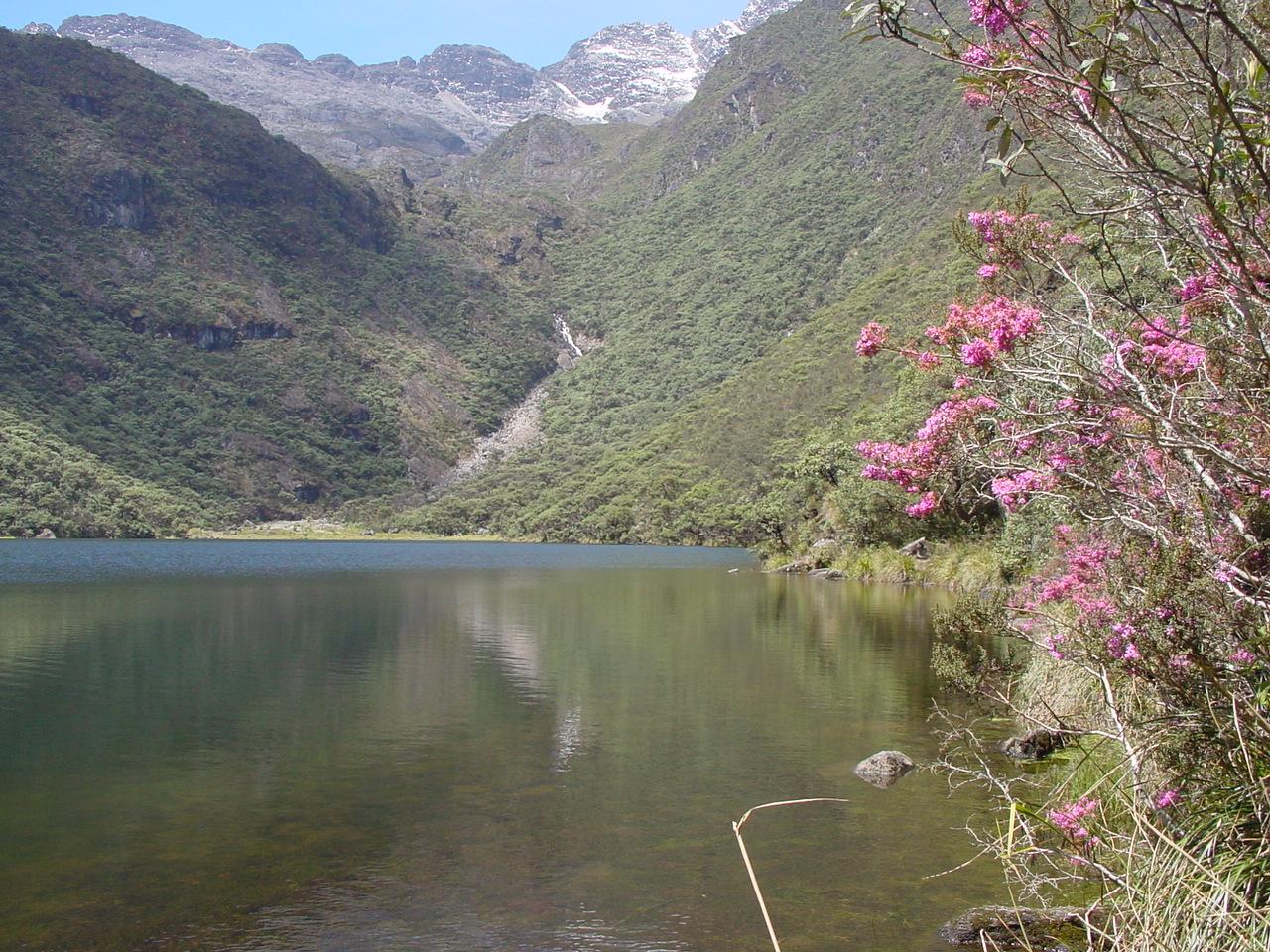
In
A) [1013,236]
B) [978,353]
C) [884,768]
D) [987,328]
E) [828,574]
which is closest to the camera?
[1013,236]

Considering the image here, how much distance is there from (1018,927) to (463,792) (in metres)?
→ 7.53

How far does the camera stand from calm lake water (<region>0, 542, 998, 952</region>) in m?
9.83

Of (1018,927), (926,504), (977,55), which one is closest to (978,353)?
(926,504)

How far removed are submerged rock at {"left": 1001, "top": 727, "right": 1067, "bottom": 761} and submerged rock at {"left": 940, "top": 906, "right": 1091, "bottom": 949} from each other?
6.12m

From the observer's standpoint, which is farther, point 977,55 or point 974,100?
point 974,100

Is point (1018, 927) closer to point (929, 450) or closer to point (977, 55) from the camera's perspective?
point (929, 450)

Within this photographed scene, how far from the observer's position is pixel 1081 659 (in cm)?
773

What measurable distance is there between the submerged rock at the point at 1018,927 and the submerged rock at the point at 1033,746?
6118 millimetres

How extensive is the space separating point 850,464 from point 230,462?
14867cm

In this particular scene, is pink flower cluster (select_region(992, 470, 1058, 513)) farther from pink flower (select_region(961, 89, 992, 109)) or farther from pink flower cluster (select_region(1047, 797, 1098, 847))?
pink flower (select_region(961, 89, 992, 109))

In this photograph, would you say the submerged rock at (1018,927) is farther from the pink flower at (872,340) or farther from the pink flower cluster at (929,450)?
the pink flower at (872,340)

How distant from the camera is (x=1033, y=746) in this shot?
15.4 metres

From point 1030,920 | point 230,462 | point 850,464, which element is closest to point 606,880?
point 1030,920

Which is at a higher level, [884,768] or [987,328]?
[987,328]
